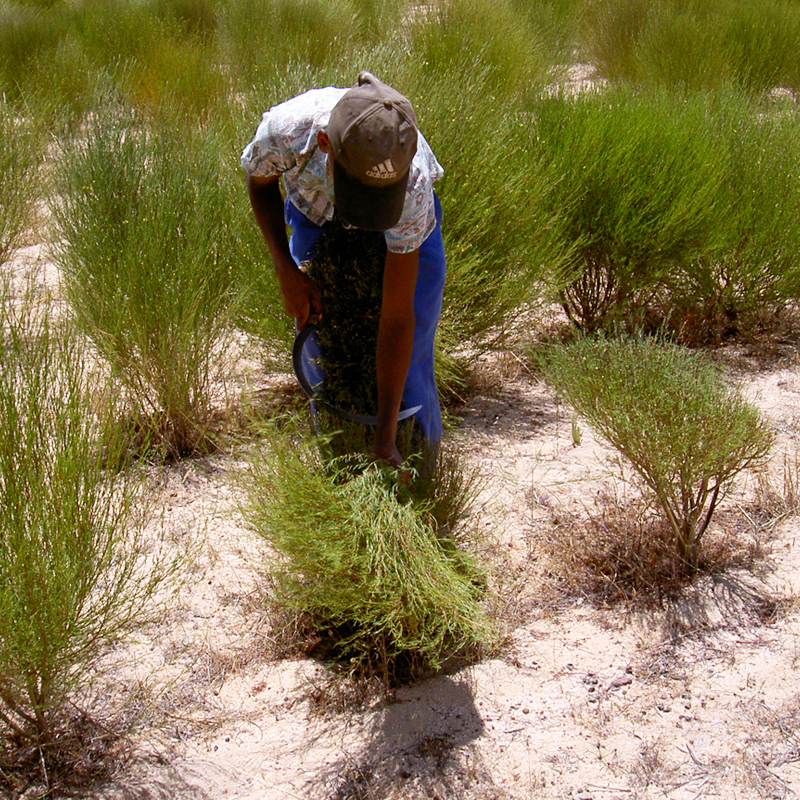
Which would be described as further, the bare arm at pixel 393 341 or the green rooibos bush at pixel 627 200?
the green rooibos bush at pixel 627 200

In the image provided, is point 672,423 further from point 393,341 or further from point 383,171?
point 383,171

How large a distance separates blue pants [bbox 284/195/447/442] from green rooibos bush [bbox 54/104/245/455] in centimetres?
88

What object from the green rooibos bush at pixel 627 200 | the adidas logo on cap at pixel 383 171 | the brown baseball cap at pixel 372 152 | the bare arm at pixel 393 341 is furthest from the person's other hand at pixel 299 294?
the green rooibos bush at pixel 627 200

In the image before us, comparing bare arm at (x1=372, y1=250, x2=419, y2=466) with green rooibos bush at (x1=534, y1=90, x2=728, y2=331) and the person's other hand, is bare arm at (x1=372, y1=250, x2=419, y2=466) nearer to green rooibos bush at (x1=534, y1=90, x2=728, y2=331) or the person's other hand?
the person's other hand

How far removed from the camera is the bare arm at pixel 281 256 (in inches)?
90.7

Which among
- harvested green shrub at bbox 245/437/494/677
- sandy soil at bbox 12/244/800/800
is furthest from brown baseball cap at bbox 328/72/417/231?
sandy soil at bbox 12/244/800/800

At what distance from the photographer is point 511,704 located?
222cm

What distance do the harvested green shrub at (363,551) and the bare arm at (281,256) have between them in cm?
40

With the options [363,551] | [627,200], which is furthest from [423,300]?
[627,200]

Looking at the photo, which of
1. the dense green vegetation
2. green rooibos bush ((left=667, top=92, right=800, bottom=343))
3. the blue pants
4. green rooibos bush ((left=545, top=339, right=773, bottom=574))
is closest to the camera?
the dense green vegetation

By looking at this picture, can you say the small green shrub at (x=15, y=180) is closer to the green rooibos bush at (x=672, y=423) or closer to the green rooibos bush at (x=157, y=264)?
the green rooibos bush at (x=157, y=264)

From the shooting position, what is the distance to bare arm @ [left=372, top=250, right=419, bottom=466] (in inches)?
76.0

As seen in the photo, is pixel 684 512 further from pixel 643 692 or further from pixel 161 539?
pixel 161 539

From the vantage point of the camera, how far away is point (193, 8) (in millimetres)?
9312
